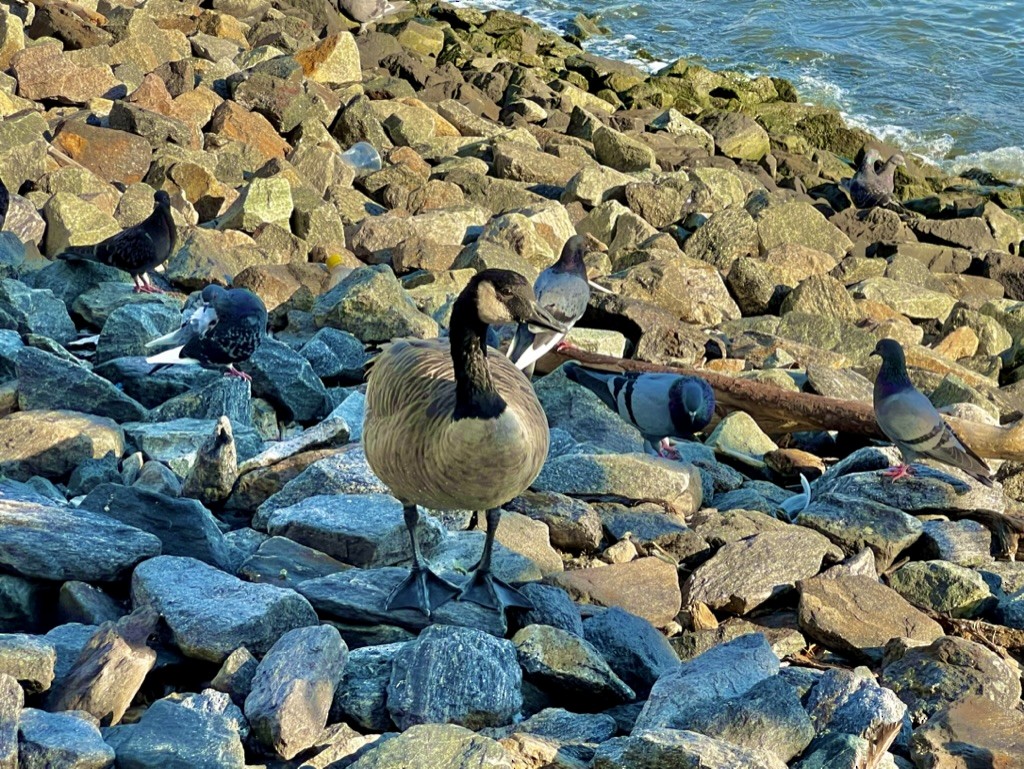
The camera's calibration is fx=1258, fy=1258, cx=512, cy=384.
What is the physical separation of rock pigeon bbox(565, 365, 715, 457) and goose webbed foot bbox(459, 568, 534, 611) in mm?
2756

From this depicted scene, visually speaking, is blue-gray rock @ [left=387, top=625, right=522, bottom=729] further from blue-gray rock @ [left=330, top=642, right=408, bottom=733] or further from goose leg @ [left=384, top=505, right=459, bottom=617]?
goose leg @ [left=384, top=505, right=459, bottom=617]

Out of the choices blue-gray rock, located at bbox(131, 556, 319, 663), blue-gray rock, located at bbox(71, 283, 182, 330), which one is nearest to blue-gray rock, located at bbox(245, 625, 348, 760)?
blue-gray rock, located at bbox(131, 556, 319, 663)

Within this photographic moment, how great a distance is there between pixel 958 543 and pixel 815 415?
74.5 inches

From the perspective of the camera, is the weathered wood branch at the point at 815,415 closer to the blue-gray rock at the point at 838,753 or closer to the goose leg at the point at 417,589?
the goose leg at the point at 417,589

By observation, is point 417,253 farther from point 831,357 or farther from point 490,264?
point 831,357

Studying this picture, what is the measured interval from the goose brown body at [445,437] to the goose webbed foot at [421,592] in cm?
27

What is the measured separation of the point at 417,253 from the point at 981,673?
6.54 metres

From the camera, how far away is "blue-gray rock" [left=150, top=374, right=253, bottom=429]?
632 centimetres

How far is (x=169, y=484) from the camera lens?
17.4 feet

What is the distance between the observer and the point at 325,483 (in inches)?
209

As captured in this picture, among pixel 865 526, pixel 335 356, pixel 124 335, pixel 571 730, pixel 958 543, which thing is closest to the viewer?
pixel 571 730

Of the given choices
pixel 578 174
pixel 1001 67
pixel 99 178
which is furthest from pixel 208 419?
pixel 1001 67

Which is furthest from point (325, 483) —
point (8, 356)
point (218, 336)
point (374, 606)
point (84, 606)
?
point (8, 356)

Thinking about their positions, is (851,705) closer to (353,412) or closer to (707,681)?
(707,681)
